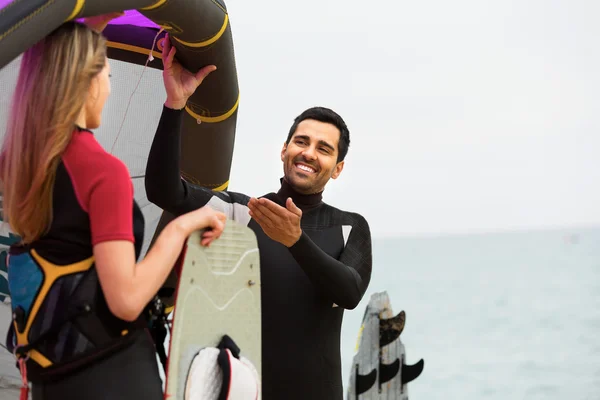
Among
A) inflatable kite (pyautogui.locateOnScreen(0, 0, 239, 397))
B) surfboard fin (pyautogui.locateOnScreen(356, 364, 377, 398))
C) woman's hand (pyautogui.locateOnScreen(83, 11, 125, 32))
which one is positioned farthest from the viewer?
surfboard fin (pyautogui.locateOnScreen(356, 364, 377, 398))

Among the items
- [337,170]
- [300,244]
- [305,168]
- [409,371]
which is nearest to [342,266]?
[300,244]

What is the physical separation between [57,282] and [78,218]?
145 mm

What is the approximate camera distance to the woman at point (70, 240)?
1.72 metres

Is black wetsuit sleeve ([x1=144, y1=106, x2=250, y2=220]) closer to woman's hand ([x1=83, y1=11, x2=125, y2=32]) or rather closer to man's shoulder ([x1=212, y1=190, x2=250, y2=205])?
man's shoulder ([x1=212, y1=190, x2=250, y2=205])

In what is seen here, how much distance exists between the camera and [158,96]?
13.0 feet

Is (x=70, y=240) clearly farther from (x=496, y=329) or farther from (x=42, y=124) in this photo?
(x=496, y=329)

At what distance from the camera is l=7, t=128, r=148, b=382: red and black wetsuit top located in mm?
1733

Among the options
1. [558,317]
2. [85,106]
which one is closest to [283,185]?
[85,106]

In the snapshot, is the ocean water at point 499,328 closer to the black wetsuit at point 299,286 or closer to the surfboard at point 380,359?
the surfboard at point 380,359

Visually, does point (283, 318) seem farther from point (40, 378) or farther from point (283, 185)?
point (40, 378)

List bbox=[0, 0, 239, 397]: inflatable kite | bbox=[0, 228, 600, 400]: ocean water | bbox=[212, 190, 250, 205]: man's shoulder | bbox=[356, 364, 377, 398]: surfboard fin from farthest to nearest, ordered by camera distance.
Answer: bbox=[0, 228, 600, 400]: ocean water
bbox=[356, 364, 377, 398]: surfboard fin
bbox=[212, 190, 250, 205]: man's shoulder
bbox=[0, 0, 239, 397]: inflatable kite

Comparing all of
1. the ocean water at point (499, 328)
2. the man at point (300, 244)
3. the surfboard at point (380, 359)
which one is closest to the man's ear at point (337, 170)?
the man at point (300, 244)

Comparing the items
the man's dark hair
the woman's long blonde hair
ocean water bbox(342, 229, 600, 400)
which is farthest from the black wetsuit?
ocean water bbox(342, 229, 600, 400)

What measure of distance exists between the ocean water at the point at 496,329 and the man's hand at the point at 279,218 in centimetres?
193
